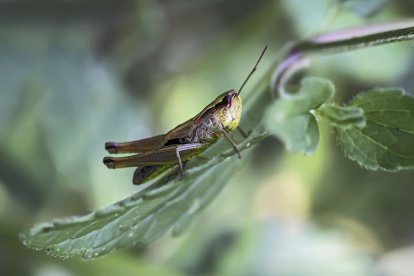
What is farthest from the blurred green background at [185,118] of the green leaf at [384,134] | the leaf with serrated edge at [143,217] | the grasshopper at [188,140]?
→ the green leaf at [384,134]

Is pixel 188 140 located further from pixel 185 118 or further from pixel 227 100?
pixel 185 118

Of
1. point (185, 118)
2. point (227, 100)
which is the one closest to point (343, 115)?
point (227, 100)

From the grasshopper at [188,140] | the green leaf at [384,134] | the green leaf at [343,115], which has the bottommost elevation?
the green leaf at [384,134]

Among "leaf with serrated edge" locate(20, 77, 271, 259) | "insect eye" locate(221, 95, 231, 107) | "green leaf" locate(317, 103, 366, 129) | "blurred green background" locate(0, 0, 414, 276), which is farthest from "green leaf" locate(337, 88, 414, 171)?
"blurred green background" locate(0, 0, 414, 276)

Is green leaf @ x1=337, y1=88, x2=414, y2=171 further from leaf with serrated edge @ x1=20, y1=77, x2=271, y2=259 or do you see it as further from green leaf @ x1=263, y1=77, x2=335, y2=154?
leaf with serrated edge @ x1=20, y1=77, x2=271, y2=259

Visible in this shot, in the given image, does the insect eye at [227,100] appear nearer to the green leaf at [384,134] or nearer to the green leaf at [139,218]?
the green leaf at [139,218]

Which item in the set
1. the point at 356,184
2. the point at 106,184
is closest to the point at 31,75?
the point at 106,184
